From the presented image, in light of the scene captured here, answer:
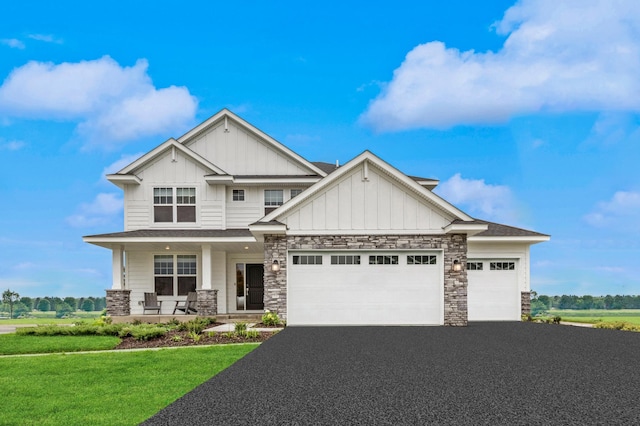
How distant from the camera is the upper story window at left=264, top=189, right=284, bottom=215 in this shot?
21.2 meters

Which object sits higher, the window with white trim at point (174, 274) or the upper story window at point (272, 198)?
the upper story window at point (272, 198)

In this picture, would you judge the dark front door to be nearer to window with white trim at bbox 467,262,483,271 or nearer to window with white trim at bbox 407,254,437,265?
window with white trim at bbox 407,254,437,265

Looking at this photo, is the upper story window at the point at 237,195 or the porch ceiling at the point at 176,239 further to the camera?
the upper story window at the point at 237,195

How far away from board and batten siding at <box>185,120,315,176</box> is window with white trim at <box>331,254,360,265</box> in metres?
6.56

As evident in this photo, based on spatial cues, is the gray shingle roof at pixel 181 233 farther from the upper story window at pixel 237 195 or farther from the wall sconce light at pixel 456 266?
the wall sconce light at pixel 456 266

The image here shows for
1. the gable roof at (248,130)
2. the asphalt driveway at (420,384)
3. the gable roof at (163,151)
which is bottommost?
the asphalt driveway at (420,384)

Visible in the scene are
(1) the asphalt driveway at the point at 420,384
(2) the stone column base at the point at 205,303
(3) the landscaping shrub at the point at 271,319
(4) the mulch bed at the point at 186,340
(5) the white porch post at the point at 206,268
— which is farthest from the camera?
(5) the white porch post at the point at 206,268

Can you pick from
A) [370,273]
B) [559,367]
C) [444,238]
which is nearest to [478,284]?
[444,238]

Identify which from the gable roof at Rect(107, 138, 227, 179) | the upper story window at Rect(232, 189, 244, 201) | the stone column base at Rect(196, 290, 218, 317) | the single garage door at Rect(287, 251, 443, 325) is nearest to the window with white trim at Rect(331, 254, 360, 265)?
the single garage door at Rect(287, 251, 443, 325)

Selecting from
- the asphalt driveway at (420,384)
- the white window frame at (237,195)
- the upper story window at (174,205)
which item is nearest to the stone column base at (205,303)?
the upper story window at (174,205)

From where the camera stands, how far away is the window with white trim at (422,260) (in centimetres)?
1602

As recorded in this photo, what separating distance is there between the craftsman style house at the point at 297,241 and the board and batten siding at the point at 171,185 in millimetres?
42

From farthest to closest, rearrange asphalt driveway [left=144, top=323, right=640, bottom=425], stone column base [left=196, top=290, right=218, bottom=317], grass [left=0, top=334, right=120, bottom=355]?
stone column base [left=196, top=290, right=218, bottom=317], grass [left=0, top=334, right=120, bottom=355], asphalt driveway [left=144, top=323, right=640, bottom=425]

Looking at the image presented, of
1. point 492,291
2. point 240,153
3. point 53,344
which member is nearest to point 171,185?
point 240,153
